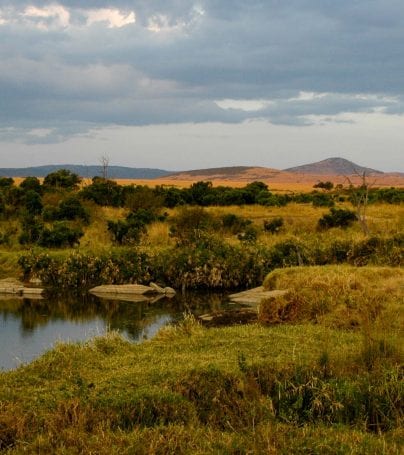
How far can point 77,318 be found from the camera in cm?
1961

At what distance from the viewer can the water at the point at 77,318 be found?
16.0m

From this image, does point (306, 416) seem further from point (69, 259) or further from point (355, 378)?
point (69, 259)

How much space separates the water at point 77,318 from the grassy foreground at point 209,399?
4.22m

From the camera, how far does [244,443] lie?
6801 millimetres

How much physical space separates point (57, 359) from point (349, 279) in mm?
8571

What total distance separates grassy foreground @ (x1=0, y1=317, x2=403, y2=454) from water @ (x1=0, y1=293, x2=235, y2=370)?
422cm

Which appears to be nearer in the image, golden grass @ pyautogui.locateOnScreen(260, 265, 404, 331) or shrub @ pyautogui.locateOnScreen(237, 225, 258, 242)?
golden grass @ pyautogui.locateOnScreen(260, 265, 404, 331)

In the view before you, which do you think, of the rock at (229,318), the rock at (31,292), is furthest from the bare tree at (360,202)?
the rock at (31,292)

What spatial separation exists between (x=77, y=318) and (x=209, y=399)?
36.9ft

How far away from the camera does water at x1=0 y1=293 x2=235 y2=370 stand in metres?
16.0

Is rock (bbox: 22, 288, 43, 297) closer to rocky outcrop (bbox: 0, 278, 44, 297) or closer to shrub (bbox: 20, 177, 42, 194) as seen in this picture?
rocky outcrop (bbox: 0, 278, 44, 297)

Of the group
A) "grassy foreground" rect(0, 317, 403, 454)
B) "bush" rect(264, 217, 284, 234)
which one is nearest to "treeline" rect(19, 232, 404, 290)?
"bush" rect(264, 217, 284, 234)

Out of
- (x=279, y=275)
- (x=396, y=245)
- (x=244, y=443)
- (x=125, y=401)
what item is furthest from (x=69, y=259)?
(x=244, y=443)

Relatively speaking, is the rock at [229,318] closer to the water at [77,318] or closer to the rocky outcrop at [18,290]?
the water at [77,318]
